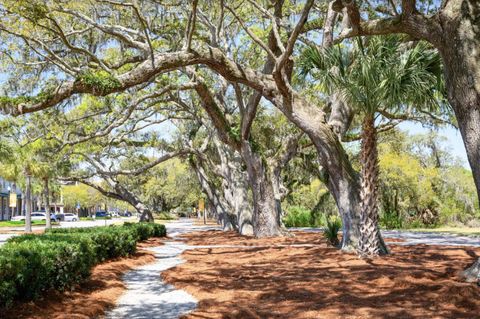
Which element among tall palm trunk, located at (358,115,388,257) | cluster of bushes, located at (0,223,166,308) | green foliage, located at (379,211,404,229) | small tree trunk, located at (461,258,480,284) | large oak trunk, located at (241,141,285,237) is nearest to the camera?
→ cluster of bushes, located at (0,223,166,308)

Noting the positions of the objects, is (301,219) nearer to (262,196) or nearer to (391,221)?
(391,221)

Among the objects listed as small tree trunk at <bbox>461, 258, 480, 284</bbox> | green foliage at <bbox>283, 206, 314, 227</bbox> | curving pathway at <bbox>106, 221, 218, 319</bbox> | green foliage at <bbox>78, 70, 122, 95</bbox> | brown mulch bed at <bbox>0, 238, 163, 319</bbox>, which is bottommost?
curving pathway at <bbox>106, 221, 218, 319</bbox>

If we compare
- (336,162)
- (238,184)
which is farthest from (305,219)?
(336,162)

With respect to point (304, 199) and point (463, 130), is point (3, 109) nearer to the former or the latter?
point (463, 130)

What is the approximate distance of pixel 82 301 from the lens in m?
7.44

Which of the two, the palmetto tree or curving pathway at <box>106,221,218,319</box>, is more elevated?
the palmetto tree

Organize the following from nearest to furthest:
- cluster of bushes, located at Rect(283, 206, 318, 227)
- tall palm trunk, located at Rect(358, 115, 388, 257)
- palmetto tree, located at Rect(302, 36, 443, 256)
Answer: palmetto tree, located at Rect(302, 36, 443, 256) < tall palm trunk, located at Rect(358, 115, 388, 257) < cluster of bushes, located at Rect(283, 206, 318, 227)

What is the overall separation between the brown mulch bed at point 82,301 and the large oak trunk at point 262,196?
28.6 feet

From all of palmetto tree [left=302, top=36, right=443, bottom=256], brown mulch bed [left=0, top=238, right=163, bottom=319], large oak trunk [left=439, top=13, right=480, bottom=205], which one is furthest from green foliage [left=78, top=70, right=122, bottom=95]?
large oak trunk [left=439, top=13, right=480, bottom=205]

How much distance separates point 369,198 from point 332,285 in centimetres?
369

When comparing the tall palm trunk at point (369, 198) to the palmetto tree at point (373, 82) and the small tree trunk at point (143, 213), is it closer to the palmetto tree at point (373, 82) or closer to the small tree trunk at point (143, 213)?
the palmetto tree at point (373, 82)

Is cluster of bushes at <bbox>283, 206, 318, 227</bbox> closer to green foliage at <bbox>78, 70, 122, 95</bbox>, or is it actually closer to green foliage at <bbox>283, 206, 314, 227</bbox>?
green foliage at <bbox>283, 206, 314, 227</bbox>

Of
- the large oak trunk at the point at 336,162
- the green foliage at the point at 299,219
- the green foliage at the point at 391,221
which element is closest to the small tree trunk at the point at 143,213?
the green foliage at the point at 299,219

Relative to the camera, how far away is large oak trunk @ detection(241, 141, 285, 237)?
734 inches
